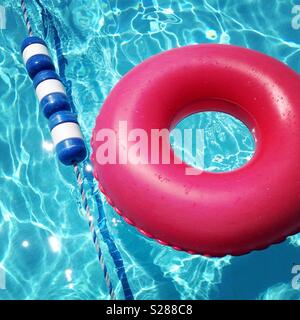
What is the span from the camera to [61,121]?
3.01 meters

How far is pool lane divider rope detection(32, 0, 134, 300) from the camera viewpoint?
319 cm

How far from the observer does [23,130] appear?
3654mm

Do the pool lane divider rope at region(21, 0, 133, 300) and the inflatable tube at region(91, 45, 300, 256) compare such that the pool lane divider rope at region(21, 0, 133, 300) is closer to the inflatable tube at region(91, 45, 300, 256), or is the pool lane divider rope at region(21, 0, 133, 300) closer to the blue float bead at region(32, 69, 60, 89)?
the blue float bead at region(32, 69, 60, 89)

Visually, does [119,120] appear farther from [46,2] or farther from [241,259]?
[46,2]

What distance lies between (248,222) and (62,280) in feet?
4.70

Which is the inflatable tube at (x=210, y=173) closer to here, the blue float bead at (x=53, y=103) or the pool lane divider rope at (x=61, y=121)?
the pool lane divider rope at (x=61, y=121)

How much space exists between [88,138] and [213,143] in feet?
3.06

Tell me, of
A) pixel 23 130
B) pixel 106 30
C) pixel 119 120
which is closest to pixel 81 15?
pixel 106 30

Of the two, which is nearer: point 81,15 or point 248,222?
point 248,222

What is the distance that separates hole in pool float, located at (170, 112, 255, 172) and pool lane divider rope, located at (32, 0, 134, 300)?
2.18 ft

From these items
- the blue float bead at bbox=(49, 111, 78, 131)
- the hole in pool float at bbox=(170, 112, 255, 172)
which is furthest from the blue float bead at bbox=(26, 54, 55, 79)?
the hole in pool float at bbox=(170, 112, 255, 172)

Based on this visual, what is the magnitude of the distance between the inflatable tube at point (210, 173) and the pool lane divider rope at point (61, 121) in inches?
10.1

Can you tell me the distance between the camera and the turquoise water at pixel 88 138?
3172mm
